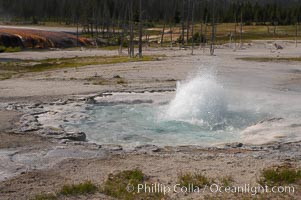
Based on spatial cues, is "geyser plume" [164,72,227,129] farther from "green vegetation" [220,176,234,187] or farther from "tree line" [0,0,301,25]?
"tree line" [0,0,301,25]

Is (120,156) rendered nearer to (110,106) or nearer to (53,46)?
(110,106)

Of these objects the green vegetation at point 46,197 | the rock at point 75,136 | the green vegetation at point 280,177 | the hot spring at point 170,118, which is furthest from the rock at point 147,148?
the green vegetation at point 46,197

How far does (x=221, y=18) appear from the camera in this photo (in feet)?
577

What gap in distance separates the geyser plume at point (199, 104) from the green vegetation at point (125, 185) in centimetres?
853

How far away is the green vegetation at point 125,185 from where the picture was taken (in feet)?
31.3

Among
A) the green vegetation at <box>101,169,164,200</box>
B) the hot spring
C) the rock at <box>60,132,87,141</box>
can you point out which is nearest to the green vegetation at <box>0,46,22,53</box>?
the hot spring

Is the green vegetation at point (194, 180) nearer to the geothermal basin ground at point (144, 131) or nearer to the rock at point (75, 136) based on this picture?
the geothermal basin ground at point (144, 131)

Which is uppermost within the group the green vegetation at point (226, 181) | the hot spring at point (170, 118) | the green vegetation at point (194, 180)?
the green vegetation at point (194, 180)

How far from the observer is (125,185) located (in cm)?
1016

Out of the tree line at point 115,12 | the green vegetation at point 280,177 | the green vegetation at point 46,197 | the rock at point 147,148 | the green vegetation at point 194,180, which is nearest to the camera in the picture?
the green vegetation at point 46,197

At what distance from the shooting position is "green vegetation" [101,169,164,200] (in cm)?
953

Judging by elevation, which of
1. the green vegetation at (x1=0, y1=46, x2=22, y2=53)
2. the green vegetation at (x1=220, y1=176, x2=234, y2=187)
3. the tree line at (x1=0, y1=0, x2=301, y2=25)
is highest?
the tree line at (x1=0, y1=0, x2=301, y2=25)

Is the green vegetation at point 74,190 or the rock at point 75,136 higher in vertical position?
the green vegetation at point 74,190

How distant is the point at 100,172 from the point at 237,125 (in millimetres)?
9309
